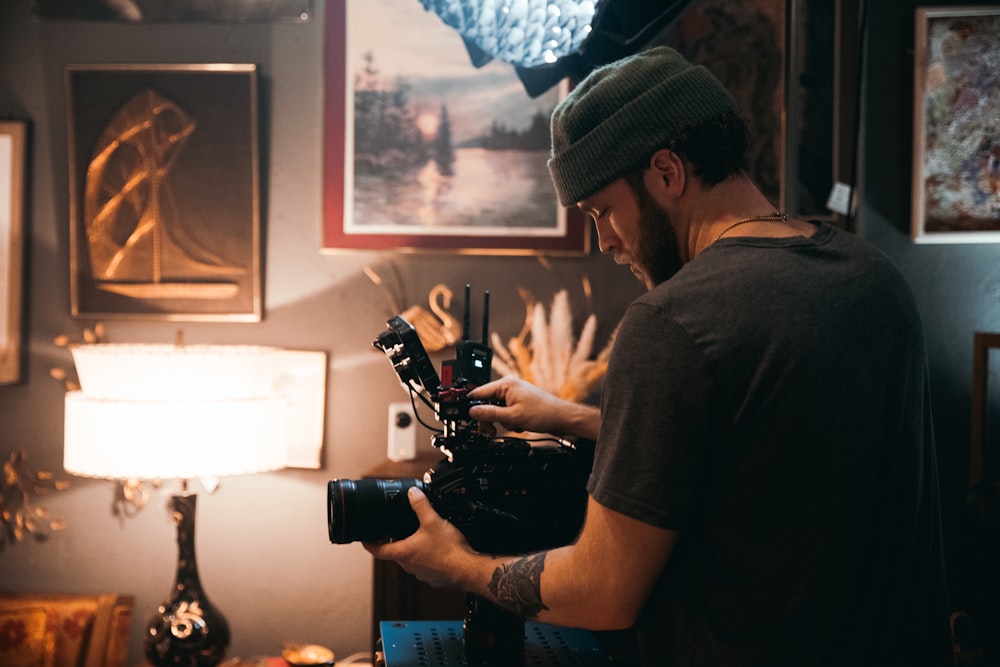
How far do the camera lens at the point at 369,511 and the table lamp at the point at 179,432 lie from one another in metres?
0.86

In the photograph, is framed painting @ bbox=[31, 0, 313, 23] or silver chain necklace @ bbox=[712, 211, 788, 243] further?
framed painting @ bbox=[31, 0, 313, 23]

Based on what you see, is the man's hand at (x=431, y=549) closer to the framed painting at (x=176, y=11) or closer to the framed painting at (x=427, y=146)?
the framed painting at (x=427, y=146)

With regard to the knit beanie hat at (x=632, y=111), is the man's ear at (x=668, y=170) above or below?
below

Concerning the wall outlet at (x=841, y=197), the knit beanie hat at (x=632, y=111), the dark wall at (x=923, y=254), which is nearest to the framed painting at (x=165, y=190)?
the knit beanie hat at (x=632, y=111)

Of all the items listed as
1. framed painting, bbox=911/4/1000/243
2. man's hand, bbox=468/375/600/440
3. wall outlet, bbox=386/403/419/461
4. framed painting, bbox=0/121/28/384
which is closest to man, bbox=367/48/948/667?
man's hand, bbox=468/375/600/440

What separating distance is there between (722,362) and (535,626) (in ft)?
2.02

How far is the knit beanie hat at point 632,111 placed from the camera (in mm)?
989

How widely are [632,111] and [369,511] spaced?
0.59m

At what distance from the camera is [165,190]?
2207 mm

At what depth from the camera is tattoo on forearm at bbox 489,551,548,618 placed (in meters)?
0.95

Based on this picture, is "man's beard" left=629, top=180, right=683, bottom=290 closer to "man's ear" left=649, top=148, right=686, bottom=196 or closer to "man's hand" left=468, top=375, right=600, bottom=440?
"man's ear" left=649, top=148, right=686, bottom=196

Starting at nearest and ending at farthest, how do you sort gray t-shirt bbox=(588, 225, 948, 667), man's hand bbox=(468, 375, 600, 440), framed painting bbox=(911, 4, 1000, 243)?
gray t-shirt bbox=(588, 225, 948, 667) < man's hand bbox=(468, 375, 600, 440) < framed painting bbox=(911, 4, 1000, 243)

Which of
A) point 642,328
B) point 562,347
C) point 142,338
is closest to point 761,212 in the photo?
point 642,328

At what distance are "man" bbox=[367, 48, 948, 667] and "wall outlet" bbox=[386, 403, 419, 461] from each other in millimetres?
1212
